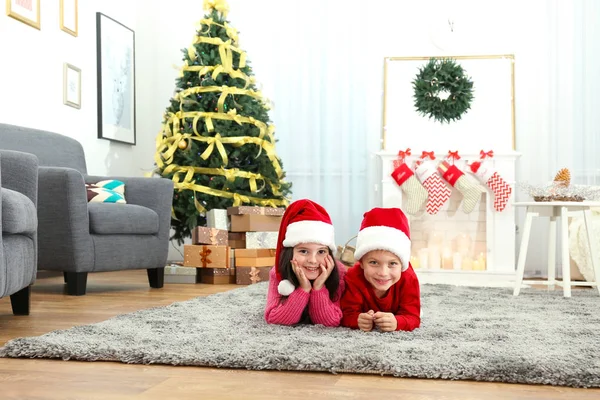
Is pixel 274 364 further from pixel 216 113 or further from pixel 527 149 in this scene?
pixel 527 149

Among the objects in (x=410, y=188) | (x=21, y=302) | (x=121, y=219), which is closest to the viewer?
(x=21, y=302)

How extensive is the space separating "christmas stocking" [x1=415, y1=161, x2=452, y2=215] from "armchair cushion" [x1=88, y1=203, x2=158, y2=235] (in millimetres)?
1878

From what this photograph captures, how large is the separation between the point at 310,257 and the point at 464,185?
9.38 ft

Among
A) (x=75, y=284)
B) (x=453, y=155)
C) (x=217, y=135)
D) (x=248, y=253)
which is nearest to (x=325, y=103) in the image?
(x=453, y=155)

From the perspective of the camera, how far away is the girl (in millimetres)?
2275

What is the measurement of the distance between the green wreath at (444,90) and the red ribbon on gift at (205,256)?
1.79 metres

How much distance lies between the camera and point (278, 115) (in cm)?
582

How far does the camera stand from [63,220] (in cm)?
359

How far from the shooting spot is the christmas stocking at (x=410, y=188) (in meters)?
4.99

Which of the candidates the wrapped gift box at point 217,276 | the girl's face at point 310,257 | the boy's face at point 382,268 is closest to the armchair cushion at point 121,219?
the wrapped gift box at point 217,276

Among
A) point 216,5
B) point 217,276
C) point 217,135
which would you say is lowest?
point 217,276

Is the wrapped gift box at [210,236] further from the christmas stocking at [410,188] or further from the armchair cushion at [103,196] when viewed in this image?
the christmas stocking at [410,188]

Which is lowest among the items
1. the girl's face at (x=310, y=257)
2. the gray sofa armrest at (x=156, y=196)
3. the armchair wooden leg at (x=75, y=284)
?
the armchair wooden leg at (x=75, y=284)

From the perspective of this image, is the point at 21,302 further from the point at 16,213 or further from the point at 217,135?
the point at 217,135
